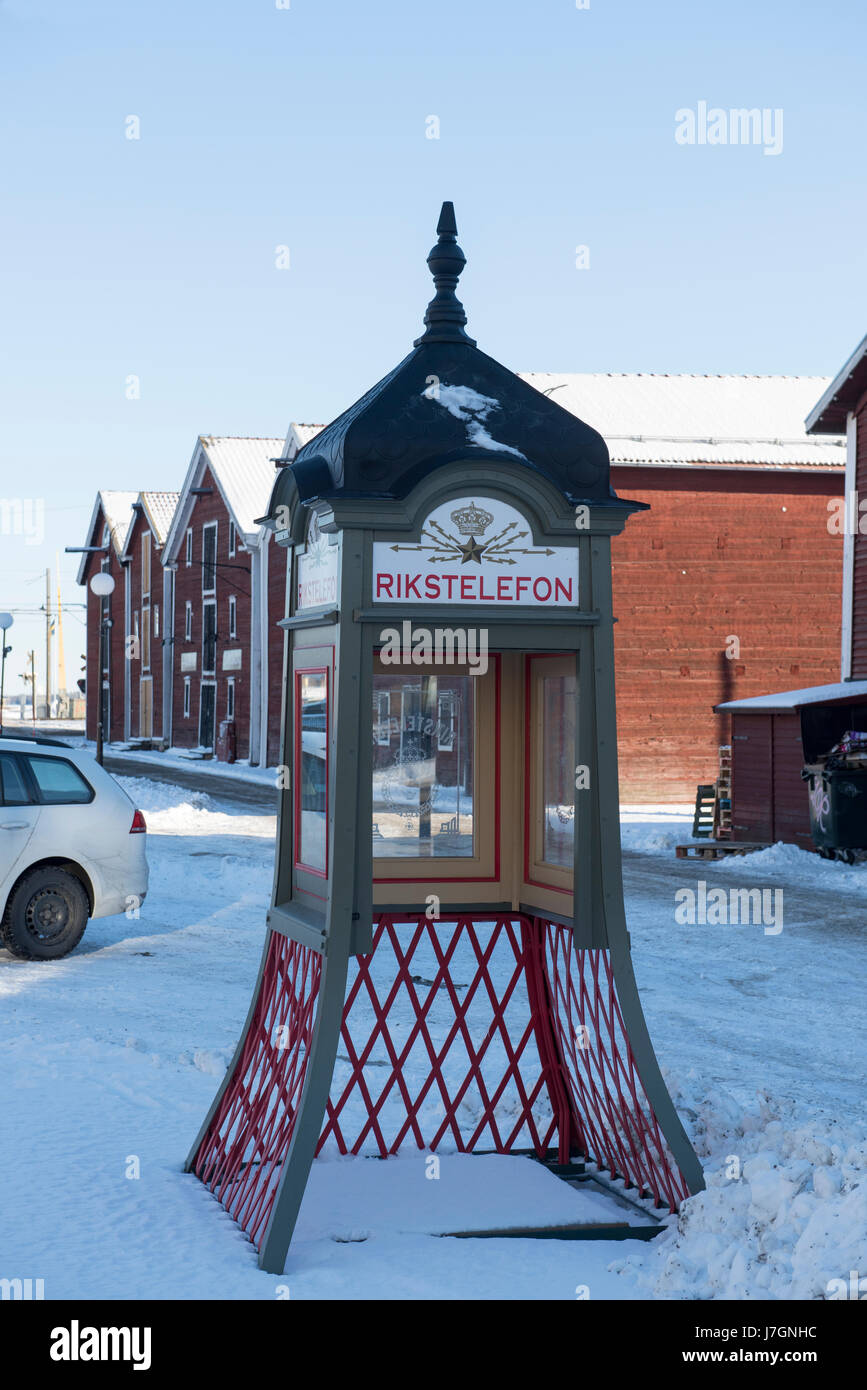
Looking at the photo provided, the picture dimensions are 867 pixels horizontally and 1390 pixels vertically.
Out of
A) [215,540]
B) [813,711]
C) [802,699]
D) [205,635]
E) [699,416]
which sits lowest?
[813,711]

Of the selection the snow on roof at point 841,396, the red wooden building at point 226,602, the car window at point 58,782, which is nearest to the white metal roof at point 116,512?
the red wooden building at point 226,602

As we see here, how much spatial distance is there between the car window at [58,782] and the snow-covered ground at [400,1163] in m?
1.32

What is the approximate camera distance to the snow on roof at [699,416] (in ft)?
113

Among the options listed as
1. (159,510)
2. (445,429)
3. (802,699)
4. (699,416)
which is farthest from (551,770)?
(159,510)

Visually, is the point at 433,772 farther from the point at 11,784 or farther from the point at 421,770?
the point at 11,784

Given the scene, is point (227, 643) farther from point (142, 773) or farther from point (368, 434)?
point (368, 434)

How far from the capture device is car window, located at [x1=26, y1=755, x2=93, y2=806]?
12.2m

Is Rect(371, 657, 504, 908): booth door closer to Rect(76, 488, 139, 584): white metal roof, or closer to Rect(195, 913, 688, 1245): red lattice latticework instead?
Rect(195, 913, 688, 1245): red lattice latticework

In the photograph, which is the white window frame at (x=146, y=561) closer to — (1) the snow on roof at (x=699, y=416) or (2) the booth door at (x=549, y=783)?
(1) the snow on roof at (x=699, y=416)

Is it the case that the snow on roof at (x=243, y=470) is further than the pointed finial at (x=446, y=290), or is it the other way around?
the snow on roof at (x=243, y=470)

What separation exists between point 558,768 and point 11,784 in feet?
21.9

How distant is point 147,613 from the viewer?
58906 millimetres

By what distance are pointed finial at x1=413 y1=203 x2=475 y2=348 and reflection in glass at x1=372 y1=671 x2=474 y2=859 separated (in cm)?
154
